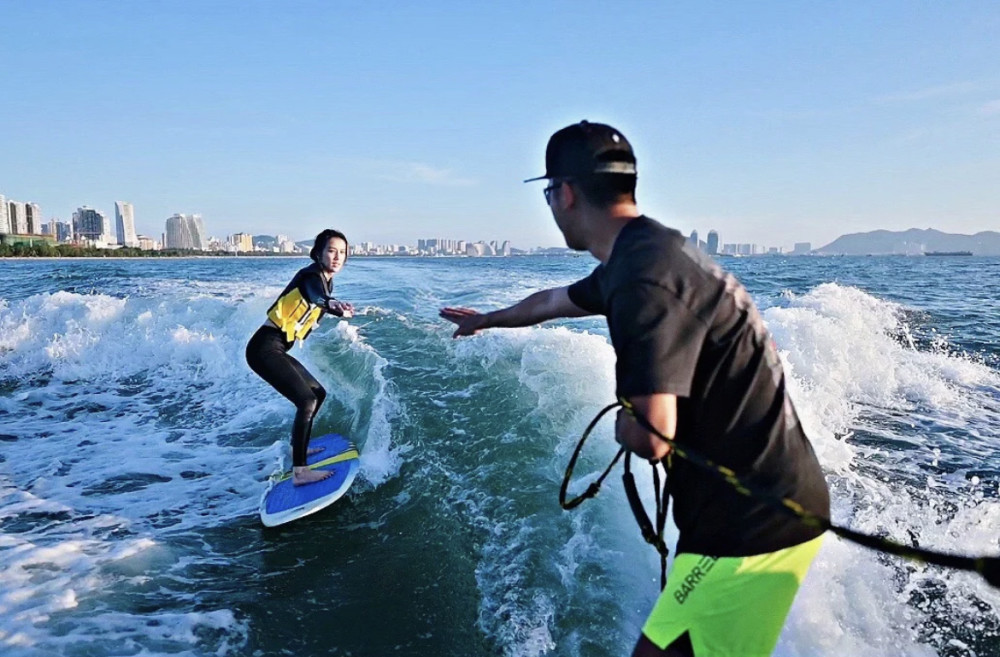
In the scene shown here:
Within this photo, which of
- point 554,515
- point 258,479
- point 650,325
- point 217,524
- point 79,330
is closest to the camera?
point 650,325

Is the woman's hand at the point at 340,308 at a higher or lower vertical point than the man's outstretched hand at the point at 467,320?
lower

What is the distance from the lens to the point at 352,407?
30.2 feet

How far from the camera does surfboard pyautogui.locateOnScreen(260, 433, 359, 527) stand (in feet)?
19.2

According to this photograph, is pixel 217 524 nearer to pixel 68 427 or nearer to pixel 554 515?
pixel 554 515

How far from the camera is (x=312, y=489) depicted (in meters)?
6.20

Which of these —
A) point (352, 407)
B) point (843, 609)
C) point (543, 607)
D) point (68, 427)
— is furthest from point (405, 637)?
point (68, 427)

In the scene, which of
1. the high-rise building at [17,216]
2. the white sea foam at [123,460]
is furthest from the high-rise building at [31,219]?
the white sea foam at [123,460]

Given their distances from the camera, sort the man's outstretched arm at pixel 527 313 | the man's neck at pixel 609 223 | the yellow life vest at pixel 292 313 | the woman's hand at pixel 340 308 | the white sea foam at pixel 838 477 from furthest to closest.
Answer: the yellow life vest at pixel 292 313 < the woman's hand at pixel 340 308 < the white sea foam at pixel 838 477 < the man's outstretched arm at pixel 527 313 < the man's neck at pixel 609 223

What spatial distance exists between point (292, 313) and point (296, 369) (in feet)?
2.10

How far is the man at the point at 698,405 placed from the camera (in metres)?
1.64

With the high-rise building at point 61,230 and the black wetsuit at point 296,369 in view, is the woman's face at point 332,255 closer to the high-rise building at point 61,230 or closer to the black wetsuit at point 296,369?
the black wetsuit at point 296,369

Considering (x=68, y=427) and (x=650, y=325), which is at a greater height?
(x=650, y=325)

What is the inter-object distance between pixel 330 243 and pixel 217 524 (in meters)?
3.05

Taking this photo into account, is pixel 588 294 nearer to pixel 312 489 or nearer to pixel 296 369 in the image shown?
pixel 312 489
